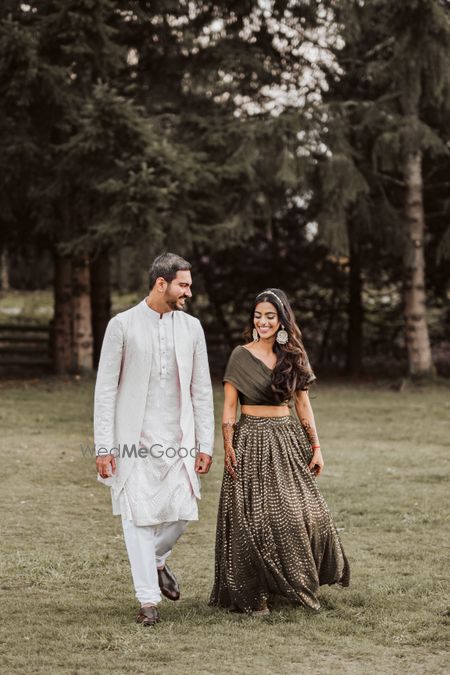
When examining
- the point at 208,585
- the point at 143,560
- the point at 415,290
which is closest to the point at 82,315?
the point at 415,290

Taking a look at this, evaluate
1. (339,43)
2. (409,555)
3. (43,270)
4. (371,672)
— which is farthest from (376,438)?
(43,270)

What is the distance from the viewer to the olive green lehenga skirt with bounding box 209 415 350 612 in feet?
17.9

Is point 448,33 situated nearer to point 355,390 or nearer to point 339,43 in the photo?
point 339,43

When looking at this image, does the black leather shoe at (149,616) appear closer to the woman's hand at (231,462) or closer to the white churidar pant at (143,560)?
the white churidar pant at (143,560)

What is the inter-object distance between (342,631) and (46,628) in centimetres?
149

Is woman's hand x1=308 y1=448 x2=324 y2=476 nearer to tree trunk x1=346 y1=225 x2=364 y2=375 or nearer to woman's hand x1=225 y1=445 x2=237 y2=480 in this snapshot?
woman's hand x1=225 y1=445 x2=237 y2=480

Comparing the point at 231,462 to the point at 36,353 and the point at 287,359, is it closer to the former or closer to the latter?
the point at 287,359

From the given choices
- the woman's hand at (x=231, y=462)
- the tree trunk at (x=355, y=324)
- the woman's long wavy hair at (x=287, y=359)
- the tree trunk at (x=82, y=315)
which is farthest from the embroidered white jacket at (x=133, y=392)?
the tree trunk at (x=355, y=324)

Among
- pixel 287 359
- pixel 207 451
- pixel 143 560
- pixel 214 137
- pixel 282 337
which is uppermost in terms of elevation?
pixel 214 137

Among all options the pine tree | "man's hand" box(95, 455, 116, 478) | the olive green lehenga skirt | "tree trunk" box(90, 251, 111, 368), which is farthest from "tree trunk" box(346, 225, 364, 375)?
"man's hand" box(95, 455, 116, 478)

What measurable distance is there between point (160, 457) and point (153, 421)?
0.20 metres

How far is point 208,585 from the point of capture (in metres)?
6.13

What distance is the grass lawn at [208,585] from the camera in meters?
4.73

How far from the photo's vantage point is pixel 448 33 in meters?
16.7
